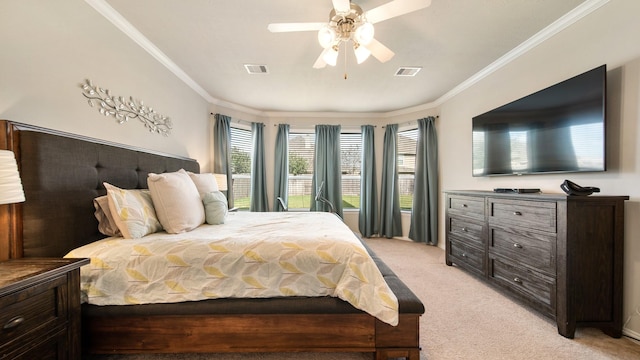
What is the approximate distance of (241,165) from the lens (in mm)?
4449

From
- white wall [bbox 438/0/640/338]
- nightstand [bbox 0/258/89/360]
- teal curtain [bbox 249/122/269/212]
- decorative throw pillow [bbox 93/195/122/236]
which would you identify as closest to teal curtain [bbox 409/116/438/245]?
white wall [bbox 438/0/640/338]

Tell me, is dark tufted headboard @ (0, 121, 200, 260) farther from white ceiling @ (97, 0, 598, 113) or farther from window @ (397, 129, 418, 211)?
window @ (397, 129, 418, 211)

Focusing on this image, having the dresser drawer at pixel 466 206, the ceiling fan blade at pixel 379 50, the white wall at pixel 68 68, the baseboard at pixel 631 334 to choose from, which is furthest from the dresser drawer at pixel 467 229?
the white wall at pixel 68 68

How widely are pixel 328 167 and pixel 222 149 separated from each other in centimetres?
193

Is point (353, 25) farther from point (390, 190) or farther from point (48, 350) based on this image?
point (390, 190)

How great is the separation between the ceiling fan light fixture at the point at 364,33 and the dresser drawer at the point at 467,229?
215 centimetres

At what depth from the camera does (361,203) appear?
4625mm

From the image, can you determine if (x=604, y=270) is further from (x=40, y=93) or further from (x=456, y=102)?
(x=40, y=93)

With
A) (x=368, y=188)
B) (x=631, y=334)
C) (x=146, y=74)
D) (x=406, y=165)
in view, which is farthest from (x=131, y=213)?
(x=406, y=165)

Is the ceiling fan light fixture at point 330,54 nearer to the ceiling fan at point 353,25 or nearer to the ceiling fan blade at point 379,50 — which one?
the ceiling fan at point 353,25

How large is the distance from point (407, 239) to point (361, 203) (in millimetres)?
1090

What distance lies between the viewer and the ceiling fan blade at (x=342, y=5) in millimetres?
1509

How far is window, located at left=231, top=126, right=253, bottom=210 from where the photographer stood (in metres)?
4.35

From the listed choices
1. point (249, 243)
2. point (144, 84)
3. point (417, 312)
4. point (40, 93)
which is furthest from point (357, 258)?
point (144, 84)
